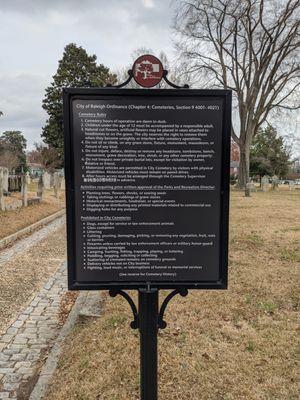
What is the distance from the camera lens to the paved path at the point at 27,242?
8844 millimetres

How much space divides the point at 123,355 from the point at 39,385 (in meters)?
0.78

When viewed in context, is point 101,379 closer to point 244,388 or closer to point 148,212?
point 244,388

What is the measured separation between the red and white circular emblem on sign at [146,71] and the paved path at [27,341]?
270cm

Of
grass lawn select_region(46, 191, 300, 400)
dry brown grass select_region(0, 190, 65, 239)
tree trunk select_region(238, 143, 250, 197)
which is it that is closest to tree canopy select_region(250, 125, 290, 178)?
tree trunk select_region(238, 143, 250, 197)

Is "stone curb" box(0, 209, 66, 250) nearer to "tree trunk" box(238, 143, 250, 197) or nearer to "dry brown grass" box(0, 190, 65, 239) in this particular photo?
"dry brown grass" box(0, 190, 65, 239)

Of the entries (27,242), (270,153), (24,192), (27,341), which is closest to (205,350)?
(27,341)

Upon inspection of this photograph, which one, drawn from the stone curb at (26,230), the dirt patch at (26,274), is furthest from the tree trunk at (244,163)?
the dirt patch at (26,274)

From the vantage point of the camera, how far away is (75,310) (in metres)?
5.37

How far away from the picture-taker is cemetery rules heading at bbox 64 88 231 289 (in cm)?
256

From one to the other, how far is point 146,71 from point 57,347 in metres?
2.96

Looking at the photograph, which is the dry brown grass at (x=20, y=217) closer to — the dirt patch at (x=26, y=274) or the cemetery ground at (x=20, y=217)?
the cemetery ground at (x=20, y=217)

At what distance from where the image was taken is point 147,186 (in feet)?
8.49

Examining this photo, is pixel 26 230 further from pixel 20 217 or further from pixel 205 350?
pixel 205 350

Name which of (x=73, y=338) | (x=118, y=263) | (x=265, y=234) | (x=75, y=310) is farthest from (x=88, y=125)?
(x=265, y=234)
